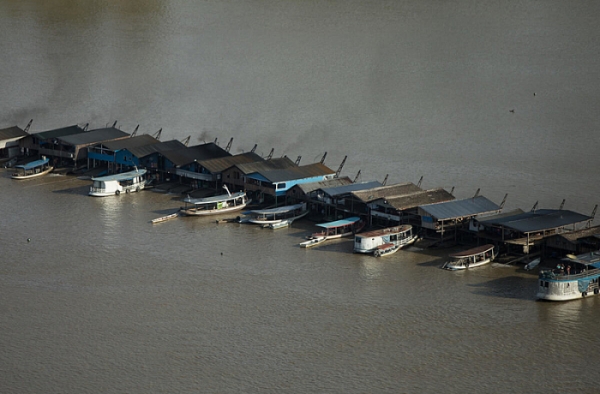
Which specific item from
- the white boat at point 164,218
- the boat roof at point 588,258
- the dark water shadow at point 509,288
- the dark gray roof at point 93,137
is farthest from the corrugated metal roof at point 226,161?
the boat roof at point 588,258

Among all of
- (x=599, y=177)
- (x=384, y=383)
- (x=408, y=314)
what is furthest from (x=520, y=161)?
(x=384, y=383)

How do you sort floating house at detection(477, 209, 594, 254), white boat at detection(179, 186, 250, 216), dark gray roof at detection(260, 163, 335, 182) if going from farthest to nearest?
dark gray roof at detection(260, 163, 335, 182), white boat at detection(179, 186, 250, 216), floating house at detection(477, 209, 594, 254)

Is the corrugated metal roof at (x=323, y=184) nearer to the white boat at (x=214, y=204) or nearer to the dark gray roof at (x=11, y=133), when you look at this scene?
the white boat at (x=214, y=204)

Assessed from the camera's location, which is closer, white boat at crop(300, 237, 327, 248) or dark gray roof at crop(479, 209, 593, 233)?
dark gray roof at crop(479, 209, 593, 233)

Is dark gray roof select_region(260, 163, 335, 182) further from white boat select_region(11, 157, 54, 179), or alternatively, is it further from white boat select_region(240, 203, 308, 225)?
white boat select_region(11, 157, 54, 179)

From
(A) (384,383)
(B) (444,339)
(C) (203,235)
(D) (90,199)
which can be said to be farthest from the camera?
(D) (90,199)

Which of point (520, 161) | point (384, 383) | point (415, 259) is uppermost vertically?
point (520, 161)

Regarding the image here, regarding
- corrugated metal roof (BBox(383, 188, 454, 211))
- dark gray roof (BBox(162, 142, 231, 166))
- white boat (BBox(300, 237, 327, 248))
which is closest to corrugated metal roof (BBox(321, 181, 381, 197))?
corrugated metal roof (BBox(383, 188, 454, 211))

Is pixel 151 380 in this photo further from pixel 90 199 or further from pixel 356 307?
pixel 90 199
